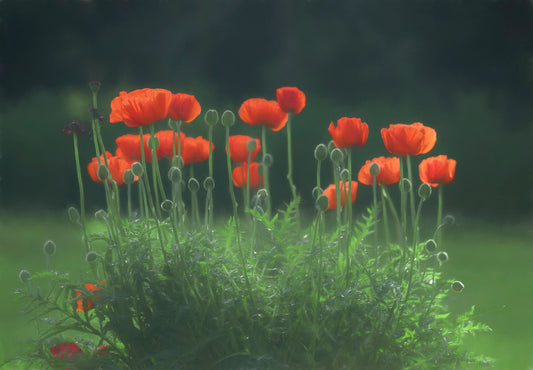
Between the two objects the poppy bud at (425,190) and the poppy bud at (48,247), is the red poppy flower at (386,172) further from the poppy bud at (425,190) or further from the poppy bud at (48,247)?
the poppy bud at (48,247)

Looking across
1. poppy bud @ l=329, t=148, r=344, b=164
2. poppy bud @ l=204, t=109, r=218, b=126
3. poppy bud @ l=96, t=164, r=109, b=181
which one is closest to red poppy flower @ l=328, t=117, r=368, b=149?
poppy bud @ l=329, t=148, r=344, b=164

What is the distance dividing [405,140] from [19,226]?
2054 millimetres

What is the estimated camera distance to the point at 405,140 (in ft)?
4.29

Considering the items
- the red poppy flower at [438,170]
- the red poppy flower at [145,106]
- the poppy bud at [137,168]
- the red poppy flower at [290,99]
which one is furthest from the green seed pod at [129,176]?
the red poppy flower at [438,170]

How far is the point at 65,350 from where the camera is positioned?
142cm

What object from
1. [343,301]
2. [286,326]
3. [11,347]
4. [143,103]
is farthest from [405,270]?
[11,347]

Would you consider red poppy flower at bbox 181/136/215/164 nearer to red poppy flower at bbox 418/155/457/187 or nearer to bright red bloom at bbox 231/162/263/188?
bright red bloom at bbox 231/162/263/188

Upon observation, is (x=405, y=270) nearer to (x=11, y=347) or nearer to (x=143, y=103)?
(x=143, y=103)

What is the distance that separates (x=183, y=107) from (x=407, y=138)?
1.67ft

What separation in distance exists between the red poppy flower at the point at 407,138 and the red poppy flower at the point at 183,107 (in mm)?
436

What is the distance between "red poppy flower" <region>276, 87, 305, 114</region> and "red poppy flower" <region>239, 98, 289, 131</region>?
2 centimetres

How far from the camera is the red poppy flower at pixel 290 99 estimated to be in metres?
1.50

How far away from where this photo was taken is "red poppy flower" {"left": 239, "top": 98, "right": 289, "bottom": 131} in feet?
4.82

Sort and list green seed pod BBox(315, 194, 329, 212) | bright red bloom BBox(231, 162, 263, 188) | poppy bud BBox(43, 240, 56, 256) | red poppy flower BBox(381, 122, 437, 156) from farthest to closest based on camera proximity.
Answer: bright red bloom BBox(231, 162, 263, 188)
poppy bud BBox(43, 240, 56, 256)
red poppy flower BBox(381, 122, 437, 156)
green seed pod BBox(315, 194, 329, 212)
